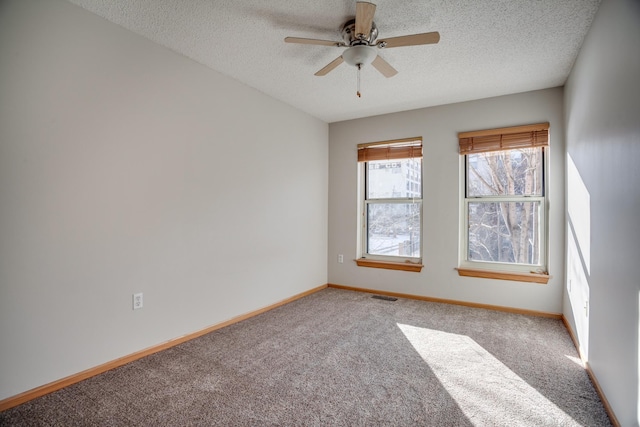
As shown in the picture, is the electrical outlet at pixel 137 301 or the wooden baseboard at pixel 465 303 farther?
the wooden baseboard at pixel 465 303

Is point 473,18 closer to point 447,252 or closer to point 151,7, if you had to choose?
point 151,7

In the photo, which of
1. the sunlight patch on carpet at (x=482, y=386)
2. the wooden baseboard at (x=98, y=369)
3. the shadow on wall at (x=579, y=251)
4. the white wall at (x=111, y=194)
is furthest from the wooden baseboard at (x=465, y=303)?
the wooden baseboard at (x=98, y=369)

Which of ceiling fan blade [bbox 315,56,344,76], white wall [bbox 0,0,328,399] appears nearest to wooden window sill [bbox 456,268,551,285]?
white wall [bbox 0,0,328,399]

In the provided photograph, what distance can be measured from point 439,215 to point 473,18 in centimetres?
229

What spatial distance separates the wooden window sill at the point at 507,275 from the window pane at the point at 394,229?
64 centimetres

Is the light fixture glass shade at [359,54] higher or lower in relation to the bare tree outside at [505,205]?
higher

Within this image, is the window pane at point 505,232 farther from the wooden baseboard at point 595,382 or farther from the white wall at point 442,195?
the wooden baseboard at point 595,382

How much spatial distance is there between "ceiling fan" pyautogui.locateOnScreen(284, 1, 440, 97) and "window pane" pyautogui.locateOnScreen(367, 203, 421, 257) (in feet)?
7.02

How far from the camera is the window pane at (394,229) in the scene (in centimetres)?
422

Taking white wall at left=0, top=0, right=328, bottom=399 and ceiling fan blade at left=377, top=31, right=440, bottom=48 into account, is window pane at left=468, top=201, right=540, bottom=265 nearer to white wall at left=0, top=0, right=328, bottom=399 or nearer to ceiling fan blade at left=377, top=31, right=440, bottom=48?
ceiling fan blade at left=377, top=31, right=440, bottom=48

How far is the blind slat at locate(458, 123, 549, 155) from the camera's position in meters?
3.41

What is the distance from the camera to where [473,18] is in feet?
7.23

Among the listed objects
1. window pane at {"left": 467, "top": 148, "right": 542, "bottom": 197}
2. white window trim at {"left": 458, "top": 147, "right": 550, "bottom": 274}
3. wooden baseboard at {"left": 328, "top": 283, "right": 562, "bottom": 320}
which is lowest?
wooden baseboard at {"left": 328, "top": 283, "right": 562, "bottom": 320}

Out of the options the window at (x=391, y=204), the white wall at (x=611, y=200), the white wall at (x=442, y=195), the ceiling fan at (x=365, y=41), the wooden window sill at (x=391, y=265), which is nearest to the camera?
the white wall at (x=611, y=200)
